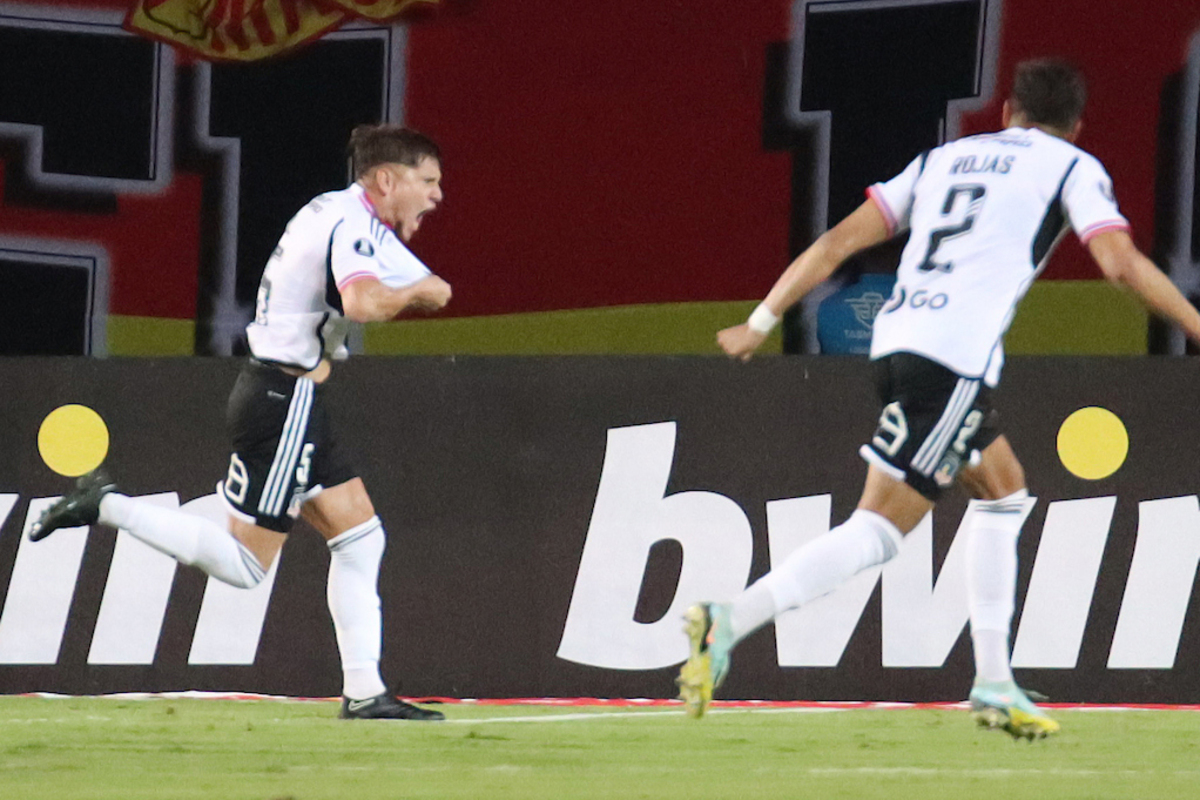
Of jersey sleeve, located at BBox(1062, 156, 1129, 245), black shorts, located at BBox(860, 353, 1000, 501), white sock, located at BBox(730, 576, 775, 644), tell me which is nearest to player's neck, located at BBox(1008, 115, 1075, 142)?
jersey sleeve, located at BBox(1062, 156, 1129, 245)

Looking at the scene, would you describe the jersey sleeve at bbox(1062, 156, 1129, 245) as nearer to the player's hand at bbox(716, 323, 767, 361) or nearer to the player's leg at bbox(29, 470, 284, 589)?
the player's hand at bbox(716, 323, 767, 361)

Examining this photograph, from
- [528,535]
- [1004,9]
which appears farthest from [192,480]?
[1004,9]

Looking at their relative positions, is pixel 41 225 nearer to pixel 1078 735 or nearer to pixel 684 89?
pixel 684 89

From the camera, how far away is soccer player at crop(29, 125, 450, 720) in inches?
277

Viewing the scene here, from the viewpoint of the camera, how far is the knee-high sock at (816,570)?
19.1 ft

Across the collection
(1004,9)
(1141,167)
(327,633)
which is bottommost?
(327,633)

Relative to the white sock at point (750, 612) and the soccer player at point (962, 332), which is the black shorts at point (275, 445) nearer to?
the soccer player at point (962, 332)

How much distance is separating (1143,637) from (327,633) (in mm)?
3282

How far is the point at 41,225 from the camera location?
33.0 feet

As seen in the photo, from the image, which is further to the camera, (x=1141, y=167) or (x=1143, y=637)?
(x=1141, y=167)

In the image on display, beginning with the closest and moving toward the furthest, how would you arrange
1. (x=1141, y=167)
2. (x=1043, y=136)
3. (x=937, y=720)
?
(x=1043, y=136) → (x=937, y=720) → (x=1141, y=167)

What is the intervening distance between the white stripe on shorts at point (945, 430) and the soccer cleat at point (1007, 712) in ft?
2.15

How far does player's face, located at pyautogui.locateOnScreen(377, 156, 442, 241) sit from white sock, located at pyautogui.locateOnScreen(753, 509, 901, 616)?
2021 millimetres

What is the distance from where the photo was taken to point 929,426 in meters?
5.88
